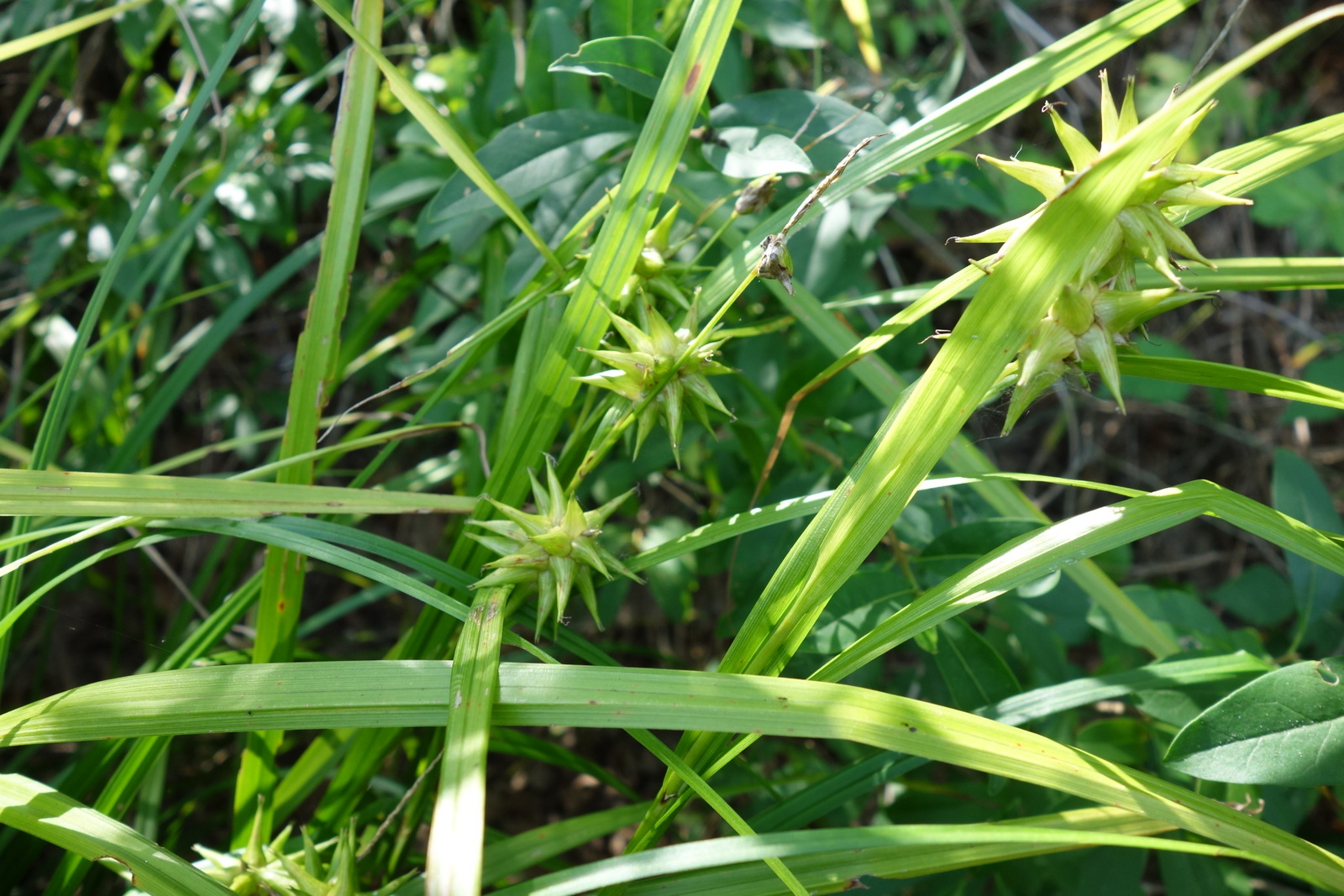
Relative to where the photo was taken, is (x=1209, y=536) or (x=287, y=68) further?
(x=1209, y=536)

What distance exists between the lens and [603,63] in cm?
113

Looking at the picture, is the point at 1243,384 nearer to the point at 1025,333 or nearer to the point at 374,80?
the point at 1025,333

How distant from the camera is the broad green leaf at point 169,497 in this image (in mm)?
879

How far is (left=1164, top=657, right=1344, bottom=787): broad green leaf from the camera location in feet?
2.95

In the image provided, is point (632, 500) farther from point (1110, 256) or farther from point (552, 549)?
point (1110, 256)

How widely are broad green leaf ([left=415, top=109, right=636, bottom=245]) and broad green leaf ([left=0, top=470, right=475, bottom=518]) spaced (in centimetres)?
45

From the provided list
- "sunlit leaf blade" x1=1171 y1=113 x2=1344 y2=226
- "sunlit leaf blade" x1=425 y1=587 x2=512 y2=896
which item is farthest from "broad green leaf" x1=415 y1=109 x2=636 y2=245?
"sunlit leaf blade" x1=1171 y1=113 x2=1344 y2=226

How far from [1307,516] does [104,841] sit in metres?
1.82

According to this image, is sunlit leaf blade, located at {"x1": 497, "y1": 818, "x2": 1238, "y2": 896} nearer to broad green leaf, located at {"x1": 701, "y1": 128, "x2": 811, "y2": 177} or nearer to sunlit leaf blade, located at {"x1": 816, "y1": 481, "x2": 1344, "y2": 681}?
sunlit leaf blade, located at {"x1": 816, "y1": 481, "x2": 1344, "y2": 681}

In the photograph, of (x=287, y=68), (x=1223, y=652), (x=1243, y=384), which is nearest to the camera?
(x=1243, y=384)

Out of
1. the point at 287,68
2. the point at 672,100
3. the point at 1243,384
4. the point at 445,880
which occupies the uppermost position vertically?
the point at 287,68

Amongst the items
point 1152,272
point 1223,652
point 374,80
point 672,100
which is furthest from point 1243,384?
point 374,80

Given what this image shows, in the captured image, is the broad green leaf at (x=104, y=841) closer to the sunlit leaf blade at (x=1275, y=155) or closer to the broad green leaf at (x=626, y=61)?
the broad green leaf at (x=626, y=61)

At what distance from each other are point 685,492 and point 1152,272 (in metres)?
1.13
